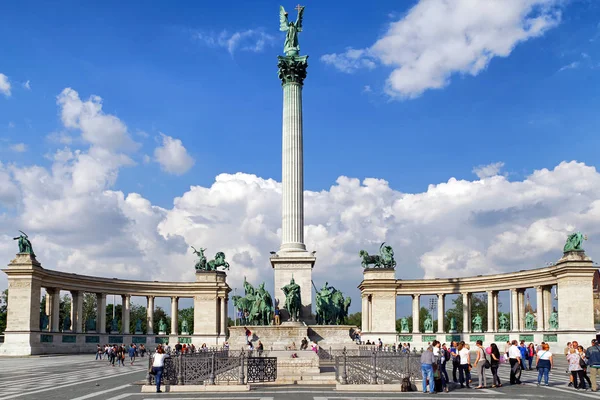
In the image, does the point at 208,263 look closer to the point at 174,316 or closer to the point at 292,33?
the point at 174,316

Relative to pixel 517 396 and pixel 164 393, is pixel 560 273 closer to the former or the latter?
pixel 517 396

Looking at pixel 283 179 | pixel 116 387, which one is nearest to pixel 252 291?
pixel 283 179

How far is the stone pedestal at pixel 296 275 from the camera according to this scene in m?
51.0

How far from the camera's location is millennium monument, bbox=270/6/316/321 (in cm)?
5128

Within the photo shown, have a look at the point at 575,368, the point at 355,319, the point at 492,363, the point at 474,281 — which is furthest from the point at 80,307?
the point at 355,319

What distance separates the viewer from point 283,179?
55.2 m

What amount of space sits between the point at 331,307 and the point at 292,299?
388 cm

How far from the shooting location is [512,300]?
78438 millimetres

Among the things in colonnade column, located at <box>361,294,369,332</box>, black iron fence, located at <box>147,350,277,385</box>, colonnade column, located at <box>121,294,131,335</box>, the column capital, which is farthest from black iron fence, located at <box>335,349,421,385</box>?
colonnade column, located at <box>121,294,131,335</box>

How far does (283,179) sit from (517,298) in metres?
39.2

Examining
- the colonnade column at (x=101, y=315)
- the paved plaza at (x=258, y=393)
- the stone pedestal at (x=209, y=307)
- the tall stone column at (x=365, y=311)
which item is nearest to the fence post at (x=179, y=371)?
the paved plaza at (x=258, y=393)

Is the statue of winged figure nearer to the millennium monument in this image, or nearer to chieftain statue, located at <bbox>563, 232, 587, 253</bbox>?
the millennium monument

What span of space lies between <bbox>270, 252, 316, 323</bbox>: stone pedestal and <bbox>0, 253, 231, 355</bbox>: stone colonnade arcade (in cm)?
3283

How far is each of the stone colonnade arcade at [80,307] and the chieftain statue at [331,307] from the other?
117 ft
